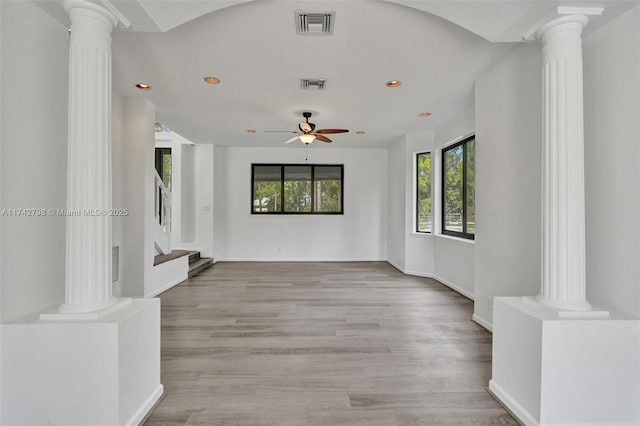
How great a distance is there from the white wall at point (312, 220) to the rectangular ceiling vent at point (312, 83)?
3620 millimetres

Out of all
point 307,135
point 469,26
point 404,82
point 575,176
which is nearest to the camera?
point 575,176

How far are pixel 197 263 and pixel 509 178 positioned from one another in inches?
Answer: 219

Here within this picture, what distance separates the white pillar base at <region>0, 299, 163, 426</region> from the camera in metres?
1.51

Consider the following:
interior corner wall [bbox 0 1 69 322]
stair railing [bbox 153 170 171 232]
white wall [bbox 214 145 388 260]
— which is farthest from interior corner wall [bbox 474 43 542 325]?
stair railing [bbox 153 170 171 232]

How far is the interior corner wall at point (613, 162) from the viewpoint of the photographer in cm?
172

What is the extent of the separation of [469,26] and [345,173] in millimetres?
5247

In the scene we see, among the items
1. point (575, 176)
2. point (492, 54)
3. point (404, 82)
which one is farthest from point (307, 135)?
point (575, 176)

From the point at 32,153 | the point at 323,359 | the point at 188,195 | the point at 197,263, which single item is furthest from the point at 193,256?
the point at 32,153

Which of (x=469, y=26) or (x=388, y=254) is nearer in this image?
(x=469, y=26)

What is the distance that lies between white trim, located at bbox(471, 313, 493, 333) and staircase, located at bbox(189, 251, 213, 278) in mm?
4600

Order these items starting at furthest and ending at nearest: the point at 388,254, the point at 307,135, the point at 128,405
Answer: the point at 388,254 → the point at 307,135 → the point at 128,405

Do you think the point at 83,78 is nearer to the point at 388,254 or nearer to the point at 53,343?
the point at 53,343

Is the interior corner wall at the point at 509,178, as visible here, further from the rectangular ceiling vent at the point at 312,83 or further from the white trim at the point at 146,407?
the white trim at the point at 146,407

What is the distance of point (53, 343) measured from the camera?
1.52 meters
